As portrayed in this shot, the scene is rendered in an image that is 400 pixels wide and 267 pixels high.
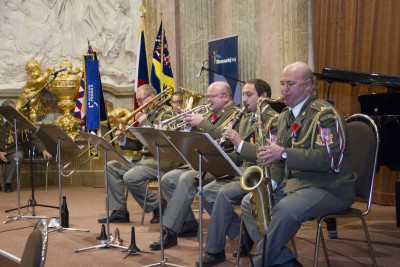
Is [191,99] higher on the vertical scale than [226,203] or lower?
higher

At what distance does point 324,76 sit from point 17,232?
334 centimetres

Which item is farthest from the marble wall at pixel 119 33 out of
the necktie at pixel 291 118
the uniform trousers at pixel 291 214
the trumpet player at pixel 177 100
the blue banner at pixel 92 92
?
the uniform trousers at pixel 291 214

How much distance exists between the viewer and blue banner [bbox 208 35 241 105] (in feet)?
27.1

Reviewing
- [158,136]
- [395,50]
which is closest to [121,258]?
[158,136]

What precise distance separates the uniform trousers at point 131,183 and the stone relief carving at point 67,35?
13.0 ft

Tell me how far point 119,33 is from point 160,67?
76.6 inches

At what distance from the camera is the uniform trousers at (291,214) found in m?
3.43

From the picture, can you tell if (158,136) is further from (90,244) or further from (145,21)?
(145,21)

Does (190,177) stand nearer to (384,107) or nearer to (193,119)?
(193,119)

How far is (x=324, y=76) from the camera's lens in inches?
195

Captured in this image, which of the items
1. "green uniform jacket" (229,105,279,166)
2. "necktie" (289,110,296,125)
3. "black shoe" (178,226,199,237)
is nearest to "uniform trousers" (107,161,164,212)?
"black shoe" (178,226,199,237)

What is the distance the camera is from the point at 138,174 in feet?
19.3

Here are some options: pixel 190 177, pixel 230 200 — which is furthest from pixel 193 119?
pixel 230 200

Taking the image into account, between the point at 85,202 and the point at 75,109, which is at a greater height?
the point at 75,109
